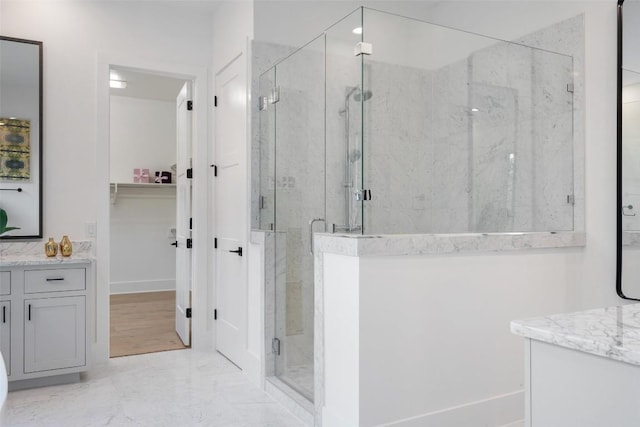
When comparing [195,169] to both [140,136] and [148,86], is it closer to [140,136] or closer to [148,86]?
[148,86]

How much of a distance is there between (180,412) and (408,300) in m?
1.53

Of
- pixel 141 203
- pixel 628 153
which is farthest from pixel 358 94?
pixel 141 203

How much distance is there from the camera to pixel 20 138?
343 cm

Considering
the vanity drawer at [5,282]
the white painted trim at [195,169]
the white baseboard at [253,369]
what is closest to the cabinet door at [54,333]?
the vanity drawer at [5,282]

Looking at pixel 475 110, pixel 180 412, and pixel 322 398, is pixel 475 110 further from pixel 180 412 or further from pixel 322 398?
pixel 180 412

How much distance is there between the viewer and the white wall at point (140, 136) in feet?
22.1

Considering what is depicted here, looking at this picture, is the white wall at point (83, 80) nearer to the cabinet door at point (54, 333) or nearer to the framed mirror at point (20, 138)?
the framed mirror at point (20, 138)

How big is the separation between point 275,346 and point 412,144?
1585 mm

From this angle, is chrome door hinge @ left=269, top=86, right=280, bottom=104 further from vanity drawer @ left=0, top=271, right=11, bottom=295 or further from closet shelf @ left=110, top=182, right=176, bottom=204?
closet shelf @ left=110, top=182, right=176, bottom=204

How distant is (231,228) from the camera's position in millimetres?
3697

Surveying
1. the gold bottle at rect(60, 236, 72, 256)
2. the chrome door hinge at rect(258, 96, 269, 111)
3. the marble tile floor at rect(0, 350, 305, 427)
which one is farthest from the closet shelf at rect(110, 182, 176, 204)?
the chrome door hinge at rect(258, 96, 269, 111)

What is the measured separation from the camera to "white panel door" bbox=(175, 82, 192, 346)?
4160mm

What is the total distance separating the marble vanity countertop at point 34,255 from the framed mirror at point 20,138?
66 millimetres

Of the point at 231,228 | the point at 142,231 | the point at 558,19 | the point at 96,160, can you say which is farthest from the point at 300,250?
the point at 142,231
